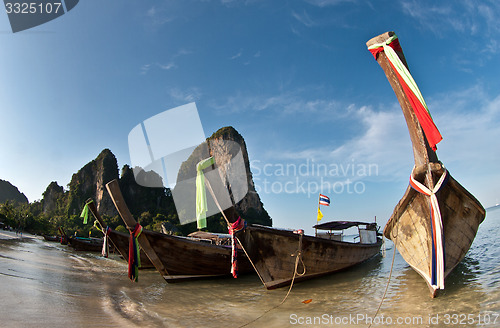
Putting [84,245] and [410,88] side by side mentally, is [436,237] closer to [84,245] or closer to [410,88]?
[410,88]

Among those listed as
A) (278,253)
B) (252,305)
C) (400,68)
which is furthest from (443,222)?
(252,305)

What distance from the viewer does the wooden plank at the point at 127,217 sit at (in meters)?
6.20

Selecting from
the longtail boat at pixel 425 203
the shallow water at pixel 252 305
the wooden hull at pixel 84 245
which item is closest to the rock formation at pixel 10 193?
the wooden hull at pixel 84 245

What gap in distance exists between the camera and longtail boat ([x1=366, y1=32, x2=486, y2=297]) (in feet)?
13.7

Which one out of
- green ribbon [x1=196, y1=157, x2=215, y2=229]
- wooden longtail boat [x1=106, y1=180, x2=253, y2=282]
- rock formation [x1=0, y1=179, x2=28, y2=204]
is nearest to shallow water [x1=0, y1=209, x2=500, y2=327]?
wooden longtail boat [x1=106, y1=180, x2=253, y2=282]

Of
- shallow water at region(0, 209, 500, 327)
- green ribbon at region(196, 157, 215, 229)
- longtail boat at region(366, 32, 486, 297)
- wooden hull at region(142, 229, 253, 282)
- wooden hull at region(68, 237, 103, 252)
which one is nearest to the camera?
shallow water at region(0, 209, 500, 327)

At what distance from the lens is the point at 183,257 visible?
26.1ft

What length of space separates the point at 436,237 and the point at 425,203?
2.28 feet

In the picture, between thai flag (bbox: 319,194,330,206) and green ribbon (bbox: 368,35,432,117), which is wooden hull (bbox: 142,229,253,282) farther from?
green ribbon (bbox: 368,35,432,117)

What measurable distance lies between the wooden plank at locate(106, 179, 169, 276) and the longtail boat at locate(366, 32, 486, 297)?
6167 millimetres

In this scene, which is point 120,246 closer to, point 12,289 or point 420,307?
point 12,289

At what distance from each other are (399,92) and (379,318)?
3997 mm

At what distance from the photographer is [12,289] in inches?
197

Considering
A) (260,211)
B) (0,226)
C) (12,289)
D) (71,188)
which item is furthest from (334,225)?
(71,188)
